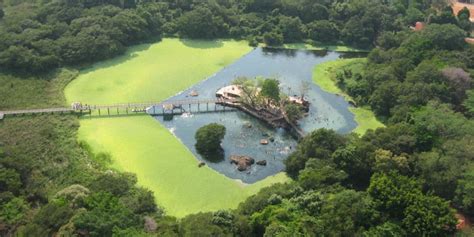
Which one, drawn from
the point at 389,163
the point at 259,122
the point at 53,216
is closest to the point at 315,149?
the point at 389,163

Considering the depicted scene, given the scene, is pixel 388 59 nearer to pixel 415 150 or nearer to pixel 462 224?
pixel 415 150

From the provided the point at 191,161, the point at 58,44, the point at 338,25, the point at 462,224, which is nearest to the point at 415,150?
the point at 462,224

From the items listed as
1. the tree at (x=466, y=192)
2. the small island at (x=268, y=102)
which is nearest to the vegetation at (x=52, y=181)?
the small island at (x=268, y=102)

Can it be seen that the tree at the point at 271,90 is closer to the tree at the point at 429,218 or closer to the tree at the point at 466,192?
the tree at the point at 466,192

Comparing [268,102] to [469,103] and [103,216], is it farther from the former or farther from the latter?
[103,216]

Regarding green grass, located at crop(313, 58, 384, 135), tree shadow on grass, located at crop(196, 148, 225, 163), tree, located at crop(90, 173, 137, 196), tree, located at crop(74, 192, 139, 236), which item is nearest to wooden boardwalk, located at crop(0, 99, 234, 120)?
tree shadow on grass, located at crop(196, 148, 225, 163)

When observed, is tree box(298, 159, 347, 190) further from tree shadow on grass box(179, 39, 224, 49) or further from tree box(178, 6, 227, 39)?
tree box(178, 6, 227, 39)
